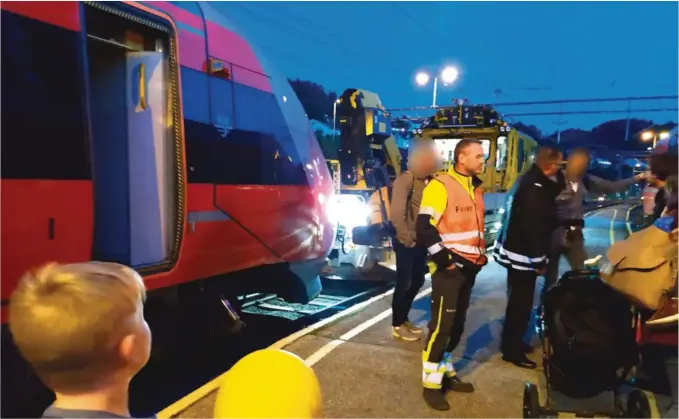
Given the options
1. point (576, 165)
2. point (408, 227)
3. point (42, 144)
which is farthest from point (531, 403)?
point (42, 144)

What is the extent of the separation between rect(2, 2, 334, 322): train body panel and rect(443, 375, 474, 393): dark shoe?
5.91ft

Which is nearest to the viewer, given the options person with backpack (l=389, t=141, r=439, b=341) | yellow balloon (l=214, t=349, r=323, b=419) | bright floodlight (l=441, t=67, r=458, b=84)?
yellow balloon (l=214, t=349, r=323, b=419)

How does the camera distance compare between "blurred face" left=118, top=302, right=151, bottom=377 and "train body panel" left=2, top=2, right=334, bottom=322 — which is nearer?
"blurred face" left=118, top=302, right=151, bottom=377

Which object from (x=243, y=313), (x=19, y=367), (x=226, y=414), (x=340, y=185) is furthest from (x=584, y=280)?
(x=340, y=185)

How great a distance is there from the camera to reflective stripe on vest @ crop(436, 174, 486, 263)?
3590mm

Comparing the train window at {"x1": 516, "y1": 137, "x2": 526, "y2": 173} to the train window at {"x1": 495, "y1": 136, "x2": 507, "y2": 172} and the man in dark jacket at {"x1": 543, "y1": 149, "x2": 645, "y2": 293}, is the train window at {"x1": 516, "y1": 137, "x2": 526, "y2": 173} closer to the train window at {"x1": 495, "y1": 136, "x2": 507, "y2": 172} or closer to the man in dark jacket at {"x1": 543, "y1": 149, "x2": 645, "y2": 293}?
the train window at {"x1": 495, "y1": 136, "x2": 507, "y2": 172}

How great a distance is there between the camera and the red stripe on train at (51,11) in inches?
108

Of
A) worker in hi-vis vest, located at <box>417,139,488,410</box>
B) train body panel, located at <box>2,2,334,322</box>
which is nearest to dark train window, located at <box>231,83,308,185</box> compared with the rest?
train body panel, located at <box>2,2,334,322</box>

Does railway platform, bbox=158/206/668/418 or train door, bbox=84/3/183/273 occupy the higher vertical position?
train door, bbox=84/3/183/273

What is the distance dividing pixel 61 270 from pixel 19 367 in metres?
1.85

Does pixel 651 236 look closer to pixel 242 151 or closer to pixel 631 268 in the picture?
pixel 631 268

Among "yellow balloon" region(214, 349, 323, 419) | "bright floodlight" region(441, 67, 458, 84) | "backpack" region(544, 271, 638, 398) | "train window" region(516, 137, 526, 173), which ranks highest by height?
"bright floodlight" region(441, 67, 458, 84)

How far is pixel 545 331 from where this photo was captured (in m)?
3.37

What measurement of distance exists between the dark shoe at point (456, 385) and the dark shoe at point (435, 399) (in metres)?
0.21
